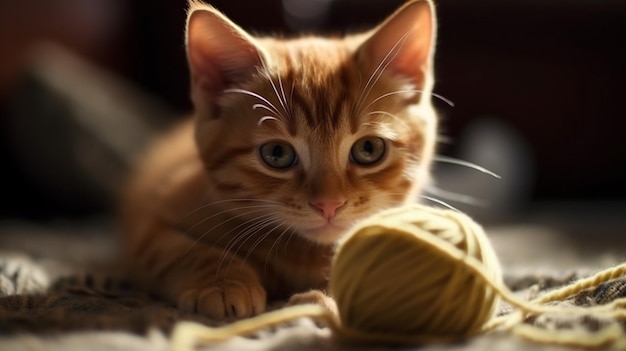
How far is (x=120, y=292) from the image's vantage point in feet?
3.87

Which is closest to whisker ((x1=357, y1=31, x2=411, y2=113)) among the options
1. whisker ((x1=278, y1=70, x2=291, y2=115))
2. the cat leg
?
whisker ((x1=278, y1=70, x2=291, y2=115))

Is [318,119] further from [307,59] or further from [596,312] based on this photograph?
[596,312]

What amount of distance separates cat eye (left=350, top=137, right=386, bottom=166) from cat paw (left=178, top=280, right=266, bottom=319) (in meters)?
0.29

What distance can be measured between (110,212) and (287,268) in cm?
135

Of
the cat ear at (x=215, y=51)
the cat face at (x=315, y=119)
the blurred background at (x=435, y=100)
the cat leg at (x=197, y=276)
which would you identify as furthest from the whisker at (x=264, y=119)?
the blurred background at (x=435, y=100)

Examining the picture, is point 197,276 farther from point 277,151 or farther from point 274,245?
point 277,151

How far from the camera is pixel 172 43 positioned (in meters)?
2.83

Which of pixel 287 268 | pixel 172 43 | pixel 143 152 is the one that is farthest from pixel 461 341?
pixel 172 43

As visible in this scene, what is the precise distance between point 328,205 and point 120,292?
0.45 m

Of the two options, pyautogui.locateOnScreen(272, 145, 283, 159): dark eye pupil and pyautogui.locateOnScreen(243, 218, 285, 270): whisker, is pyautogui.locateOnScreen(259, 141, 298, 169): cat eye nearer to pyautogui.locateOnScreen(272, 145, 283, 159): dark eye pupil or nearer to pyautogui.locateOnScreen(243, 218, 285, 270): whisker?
pyautogui.locateOnScreen(272, 145, 283, 159): dark eye pupil

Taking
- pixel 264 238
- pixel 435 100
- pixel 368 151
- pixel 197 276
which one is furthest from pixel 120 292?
pixel 435 100

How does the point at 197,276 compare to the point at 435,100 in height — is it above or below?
below

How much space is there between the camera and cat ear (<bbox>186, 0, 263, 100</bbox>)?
1140 mm

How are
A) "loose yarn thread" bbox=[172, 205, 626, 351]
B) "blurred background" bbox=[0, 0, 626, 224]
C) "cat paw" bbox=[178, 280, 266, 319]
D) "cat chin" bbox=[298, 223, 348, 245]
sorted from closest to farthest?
"loose yarn thread" bbox=[172, 205, 626, 351], "cat paw" bbox=[178, 280, 266, 319], "cat chin" bbox=[298, 223, 348, 245], "blurred background" bbox=[0, 0, 626, 224]
